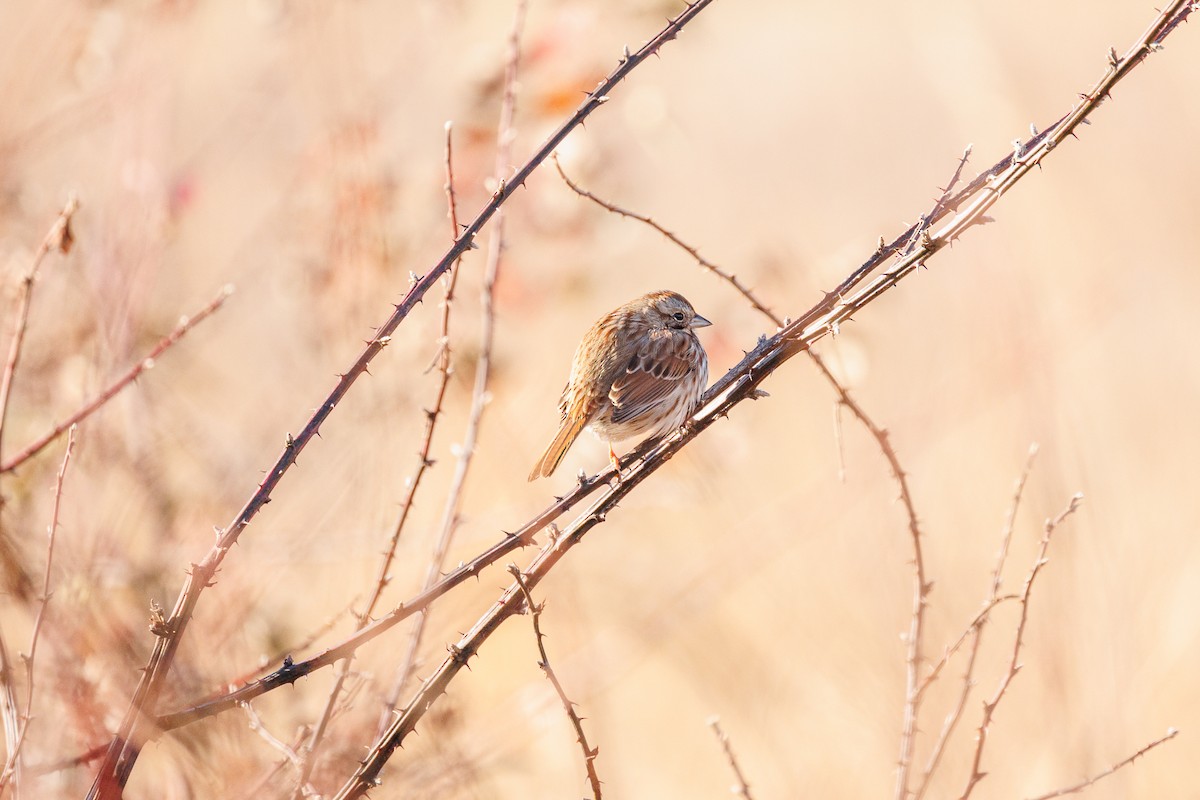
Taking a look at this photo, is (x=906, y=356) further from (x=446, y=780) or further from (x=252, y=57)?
(x=446, y=780)

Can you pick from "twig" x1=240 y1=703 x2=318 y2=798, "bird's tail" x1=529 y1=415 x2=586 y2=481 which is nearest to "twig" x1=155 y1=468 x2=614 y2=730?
"twig" x1=240 y1=703 x2=318 y2=798

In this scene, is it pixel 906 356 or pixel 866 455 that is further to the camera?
pixel 906 356

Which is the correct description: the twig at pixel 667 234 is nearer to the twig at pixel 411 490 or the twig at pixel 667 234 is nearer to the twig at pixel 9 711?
the twig at pixel 411 490

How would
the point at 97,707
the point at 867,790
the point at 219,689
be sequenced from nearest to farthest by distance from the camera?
the point at 97,707 < the point at 219,689 < the point at 867,790

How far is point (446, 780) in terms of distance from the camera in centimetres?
321

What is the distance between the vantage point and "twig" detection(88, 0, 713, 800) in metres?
1.85

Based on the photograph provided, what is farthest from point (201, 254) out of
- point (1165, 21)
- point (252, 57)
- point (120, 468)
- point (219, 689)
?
point (1165, 21)

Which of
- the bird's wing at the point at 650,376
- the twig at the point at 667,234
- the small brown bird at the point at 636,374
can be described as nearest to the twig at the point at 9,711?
the twig at the point at 667,234

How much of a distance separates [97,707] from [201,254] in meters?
5.17

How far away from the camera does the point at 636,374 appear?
4875mm

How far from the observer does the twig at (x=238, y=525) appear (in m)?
1.85

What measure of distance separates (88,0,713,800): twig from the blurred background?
93 millimetres

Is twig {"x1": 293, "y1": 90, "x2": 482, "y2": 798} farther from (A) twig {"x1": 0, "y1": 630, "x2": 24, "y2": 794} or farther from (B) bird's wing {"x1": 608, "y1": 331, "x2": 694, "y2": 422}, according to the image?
(B) bird's wing {"x1": 608, "y1": 331, "x2": 694, "y2": 422}

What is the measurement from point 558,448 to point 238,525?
2610 mm
